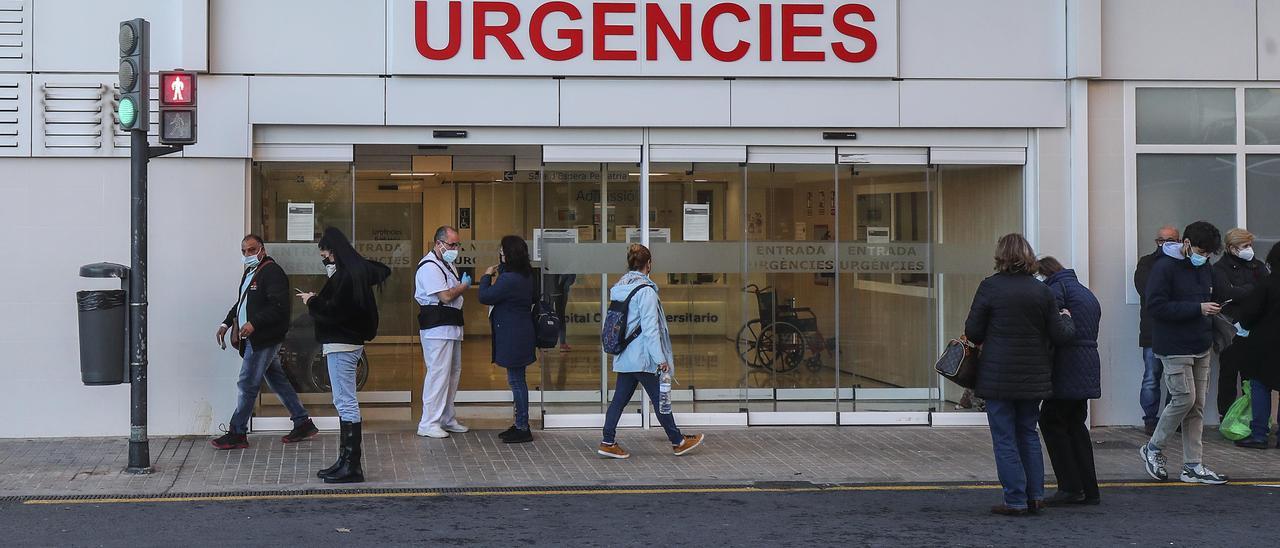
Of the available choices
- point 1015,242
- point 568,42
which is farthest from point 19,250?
point 1015,242

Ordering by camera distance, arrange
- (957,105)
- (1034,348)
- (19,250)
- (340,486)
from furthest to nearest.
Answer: (957,105)
(19,250)
(340,486)
(1034,348)

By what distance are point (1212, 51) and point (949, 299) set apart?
327 cm

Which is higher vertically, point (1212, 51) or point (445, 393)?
point (1212, 51)

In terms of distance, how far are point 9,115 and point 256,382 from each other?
10.2ft

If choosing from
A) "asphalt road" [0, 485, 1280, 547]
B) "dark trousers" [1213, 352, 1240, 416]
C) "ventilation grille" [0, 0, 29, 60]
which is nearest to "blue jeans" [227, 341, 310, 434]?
"asphalt road" [0, 485, 1280, 547]

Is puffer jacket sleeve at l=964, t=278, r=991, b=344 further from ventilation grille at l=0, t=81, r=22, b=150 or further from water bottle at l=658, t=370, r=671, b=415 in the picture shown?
ventilation grille at l=0, t=81, r=22, b=150

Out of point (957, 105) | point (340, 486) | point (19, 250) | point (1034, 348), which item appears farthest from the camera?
point (957, 105)

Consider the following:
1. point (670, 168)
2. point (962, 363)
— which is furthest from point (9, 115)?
point (962, 363)

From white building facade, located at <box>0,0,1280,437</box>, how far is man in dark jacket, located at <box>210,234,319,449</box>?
2.15ft

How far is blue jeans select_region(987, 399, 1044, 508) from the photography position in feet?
26.6

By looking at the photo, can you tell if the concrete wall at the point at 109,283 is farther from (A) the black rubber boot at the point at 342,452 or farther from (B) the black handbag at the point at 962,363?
(B) the black handbag at the point at 962,363

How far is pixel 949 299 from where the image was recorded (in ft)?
41.4

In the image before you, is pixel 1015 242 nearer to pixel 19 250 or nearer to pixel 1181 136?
pixel 1181 136

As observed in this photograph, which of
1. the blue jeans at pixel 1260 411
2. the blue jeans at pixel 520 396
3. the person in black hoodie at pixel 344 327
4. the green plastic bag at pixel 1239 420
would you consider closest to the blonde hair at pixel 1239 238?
the blue jeans at pixel 1260 411
